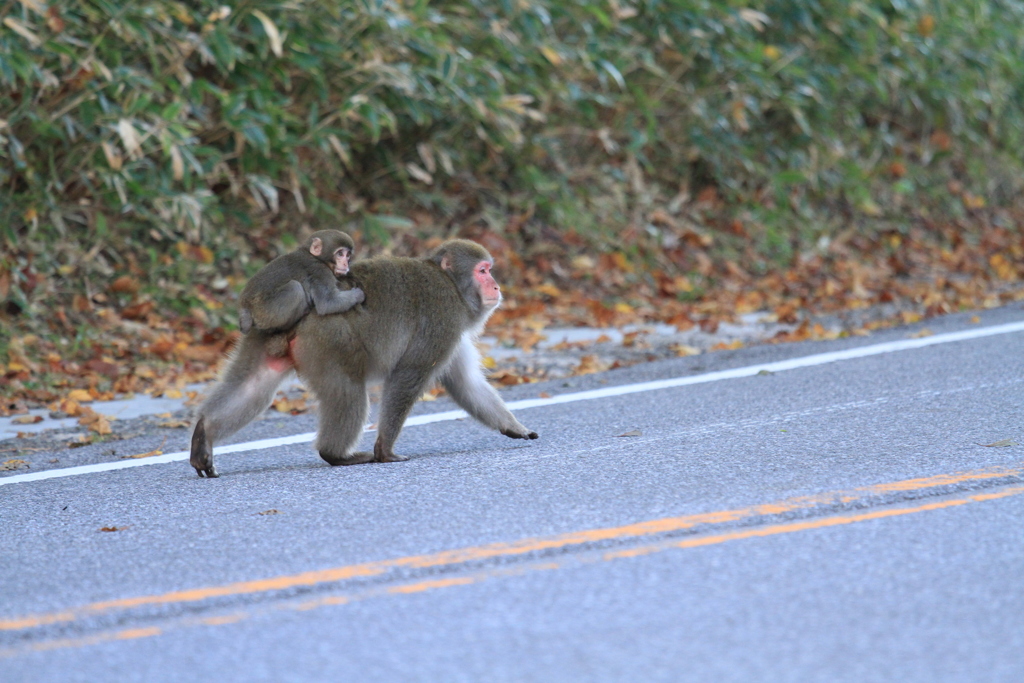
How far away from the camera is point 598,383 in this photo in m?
8.31

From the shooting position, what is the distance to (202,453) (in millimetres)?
5957

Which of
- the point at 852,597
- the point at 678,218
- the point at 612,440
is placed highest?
the point at 852,597

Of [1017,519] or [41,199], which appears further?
[41,199]

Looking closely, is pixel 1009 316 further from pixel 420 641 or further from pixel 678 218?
pixel 420 641

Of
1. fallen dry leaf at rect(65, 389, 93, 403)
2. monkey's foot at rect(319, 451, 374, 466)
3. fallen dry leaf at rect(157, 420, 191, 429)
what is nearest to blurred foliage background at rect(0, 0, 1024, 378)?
fallen dry leaf at rect(65, 389, 93, 403)

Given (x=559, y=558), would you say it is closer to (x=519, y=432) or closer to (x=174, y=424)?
(x=519, y=432)

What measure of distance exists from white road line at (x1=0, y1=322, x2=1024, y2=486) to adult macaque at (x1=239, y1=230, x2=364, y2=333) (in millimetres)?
978

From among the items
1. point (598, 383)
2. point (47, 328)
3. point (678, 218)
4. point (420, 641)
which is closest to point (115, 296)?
point (47, 328)

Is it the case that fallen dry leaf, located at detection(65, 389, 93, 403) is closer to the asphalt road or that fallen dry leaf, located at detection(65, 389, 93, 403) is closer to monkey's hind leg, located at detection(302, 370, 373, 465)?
the asphalt road

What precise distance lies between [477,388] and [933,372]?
2840 mm

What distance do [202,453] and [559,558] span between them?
6.84 ft

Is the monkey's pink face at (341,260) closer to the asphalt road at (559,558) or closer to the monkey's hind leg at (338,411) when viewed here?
the monkey's hind leg at (338,411)

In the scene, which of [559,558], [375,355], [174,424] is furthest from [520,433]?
[559,558]

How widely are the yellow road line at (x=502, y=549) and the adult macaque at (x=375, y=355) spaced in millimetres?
1624
